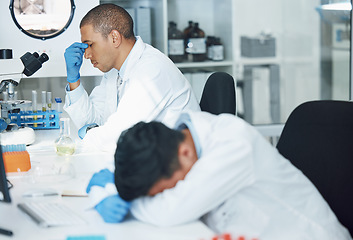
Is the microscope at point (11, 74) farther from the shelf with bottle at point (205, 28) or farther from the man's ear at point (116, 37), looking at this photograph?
the shelf with bottle at point (205, 28)

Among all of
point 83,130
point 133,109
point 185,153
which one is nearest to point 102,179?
point 185,153

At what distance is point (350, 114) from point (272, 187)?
1.39 feet

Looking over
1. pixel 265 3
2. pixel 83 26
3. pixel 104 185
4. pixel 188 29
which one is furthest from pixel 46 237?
pixel 265 3

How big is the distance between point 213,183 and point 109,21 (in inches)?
53.9

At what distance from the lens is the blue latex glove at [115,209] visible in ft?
4.09

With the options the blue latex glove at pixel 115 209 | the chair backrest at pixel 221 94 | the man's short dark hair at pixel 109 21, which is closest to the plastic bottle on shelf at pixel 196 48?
the man's short dark hair at pixel 109 21

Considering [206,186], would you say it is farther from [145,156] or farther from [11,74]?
[11,74]

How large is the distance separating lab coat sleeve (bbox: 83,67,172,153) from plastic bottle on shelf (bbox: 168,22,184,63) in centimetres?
131

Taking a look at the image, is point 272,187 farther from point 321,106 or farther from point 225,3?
point 225,3

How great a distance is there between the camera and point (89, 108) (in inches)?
102

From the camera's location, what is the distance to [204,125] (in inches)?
49.3

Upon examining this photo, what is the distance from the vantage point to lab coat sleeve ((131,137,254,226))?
118cm

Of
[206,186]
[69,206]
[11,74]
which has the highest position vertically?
[11,74]

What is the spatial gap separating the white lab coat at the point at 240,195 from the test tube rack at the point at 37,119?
1354 millimetres
